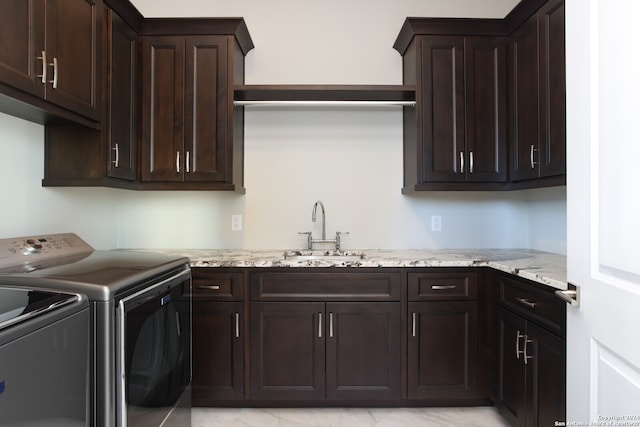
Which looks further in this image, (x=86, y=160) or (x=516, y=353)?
(x=86, y=160)

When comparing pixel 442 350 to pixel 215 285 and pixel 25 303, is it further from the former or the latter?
pixel 25 303

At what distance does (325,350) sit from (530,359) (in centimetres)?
101

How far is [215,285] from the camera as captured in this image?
2.04 m

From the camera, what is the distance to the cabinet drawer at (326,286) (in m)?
2.05

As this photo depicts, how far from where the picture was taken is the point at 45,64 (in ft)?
4.87

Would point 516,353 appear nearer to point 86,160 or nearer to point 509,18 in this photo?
point 509,18

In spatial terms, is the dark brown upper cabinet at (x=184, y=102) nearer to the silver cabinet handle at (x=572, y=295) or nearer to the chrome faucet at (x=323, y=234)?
the chrome faucet at (x=323, y=234)

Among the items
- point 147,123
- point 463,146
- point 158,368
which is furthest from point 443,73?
point 158,368

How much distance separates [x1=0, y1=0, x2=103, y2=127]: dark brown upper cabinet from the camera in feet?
4.42

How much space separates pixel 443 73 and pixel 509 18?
1.63 ft

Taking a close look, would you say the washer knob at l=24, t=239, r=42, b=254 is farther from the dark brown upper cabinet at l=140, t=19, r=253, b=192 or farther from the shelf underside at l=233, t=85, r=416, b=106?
the shelf underside at l=233, t=85, r=416, b=106

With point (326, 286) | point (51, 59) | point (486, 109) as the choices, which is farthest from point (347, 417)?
point (51, 59)

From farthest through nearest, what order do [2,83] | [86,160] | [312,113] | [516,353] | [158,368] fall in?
[312,113], [86,160], [516,353], [158,368], [2,83]

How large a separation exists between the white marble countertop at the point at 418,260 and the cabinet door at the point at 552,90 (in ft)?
1.68
